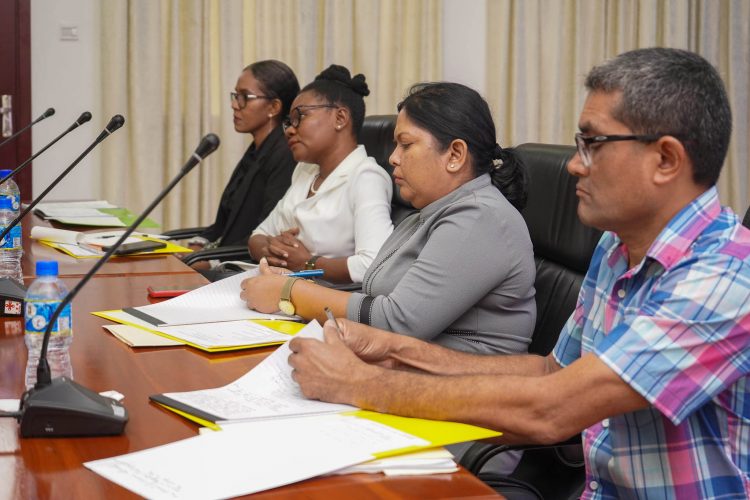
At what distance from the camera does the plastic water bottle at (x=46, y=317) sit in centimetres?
137

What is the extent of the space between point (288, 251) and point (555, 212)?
48.0 inches

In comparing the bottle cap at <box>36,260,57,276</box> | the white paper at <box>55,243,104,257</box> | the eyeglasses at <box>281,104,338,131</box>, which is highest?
the eyeglasses at <box>281,104,338,131</box>

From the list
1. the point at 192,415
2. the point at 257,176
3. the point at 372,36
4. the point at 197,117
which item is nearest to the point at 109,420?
the point at 192,415

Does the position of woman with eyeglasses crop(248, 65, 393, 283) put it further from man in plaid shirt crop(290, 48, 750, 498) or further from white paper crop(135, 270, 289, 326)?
man in plaid shirt crop(290, 48, 750, 498)

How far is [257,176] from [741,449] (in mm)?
2693

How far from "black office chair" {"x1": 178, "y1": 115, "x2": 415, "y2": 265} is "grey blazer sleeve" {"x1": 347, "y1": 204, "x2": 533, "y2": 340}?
3.17 feet

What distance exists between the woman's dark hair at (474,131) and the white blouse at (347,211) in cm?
76

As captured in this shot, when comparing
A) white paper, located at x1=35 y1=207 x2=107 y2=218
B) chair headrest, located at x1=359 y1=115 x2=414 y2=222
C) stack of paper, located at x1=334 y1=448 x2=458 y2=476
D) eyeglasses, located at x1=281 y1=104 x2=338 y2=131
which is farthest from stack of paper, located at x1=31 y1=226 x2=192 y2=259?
stack of paper, located at x1=334 y1=448 x2=458 y2=476

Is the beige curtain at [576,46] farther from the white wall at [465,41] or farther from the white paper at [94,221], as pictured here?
the white paper at [94,221]

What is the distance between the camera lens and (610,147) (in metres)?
1.30

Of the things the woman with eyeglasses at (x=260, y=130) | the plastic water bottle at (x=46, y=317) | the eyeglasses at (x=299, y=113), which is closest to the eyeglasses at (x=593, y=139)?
the plastic water bottle at (x=46, y=317)

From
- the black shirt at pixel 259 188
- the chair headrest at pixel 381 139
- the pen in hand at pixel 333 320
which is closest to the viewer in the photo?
the pen in hand at pixel 333 320

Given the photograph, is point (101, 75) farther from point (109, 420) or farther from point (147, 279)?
point (109, 420)

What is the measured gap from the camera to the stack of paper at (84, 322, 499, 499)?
1024mm
